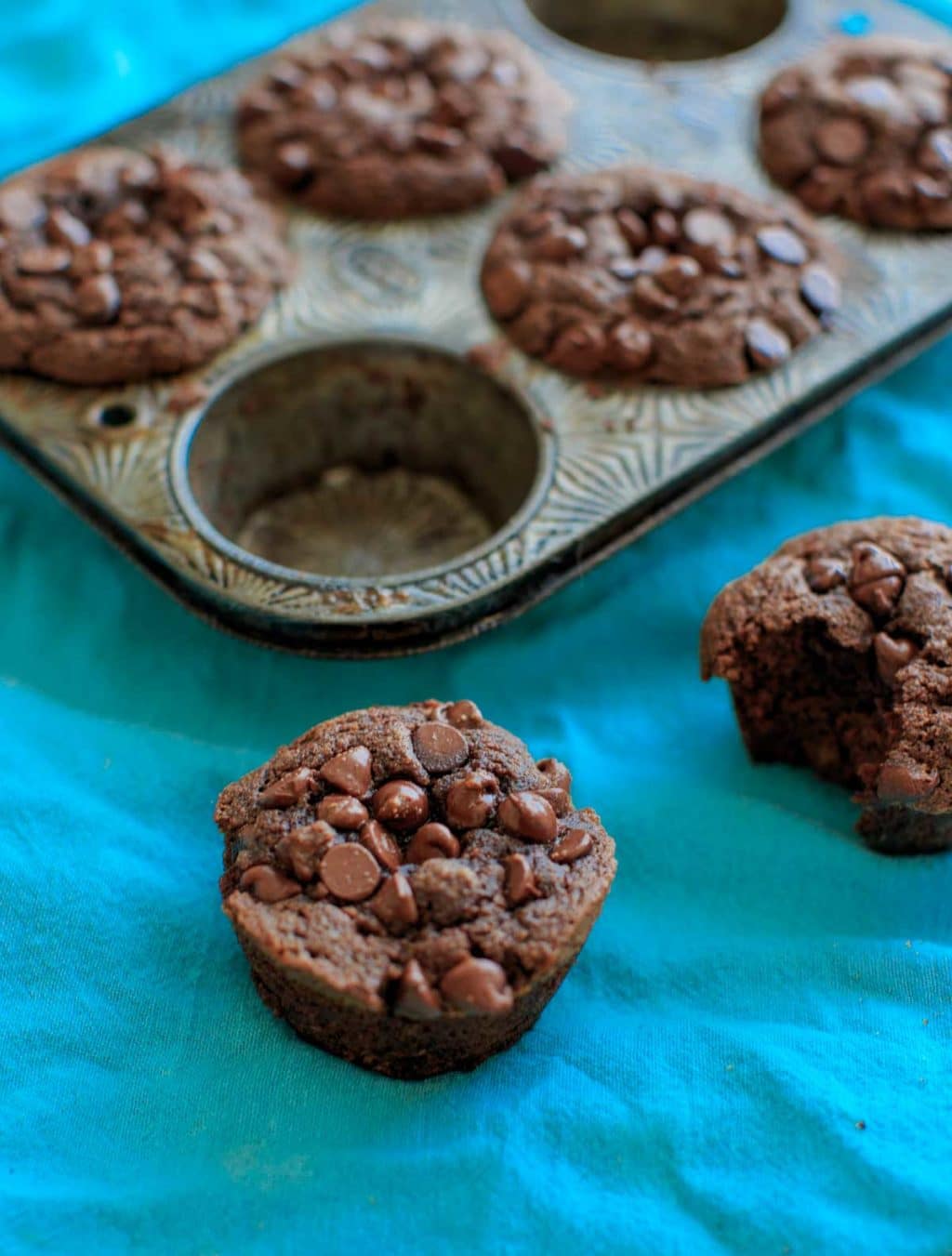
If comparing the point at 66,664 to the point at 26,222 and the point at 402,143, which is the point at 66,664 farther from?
the point at 402,143

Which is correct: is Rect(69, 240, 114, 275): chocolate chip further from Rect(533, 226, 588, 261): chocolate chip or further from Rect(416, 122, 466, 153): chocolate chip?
Rect(533, 226, 588, 261): chocolate chip

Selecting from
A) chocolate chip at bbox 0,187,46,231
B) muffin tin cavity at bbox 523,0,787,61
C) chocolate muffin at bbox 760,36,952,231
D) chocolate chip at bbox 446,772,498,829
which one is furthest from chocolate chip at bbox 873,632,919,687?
muffin tin cavity at bbox 523,0,787,61

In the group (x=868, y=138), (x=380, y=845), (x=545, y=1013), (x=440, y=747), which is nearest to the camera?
(x=380, y=845)

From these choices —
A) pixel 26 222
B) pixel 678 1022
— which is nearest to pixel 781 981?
pixel 678 1022

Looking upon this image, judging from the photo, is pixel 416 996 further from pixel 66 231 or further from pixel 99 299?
pixel 66 231

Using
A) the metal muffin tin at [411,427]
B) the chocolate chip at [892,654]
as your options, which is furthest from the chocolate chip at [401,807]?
the chocolate chip at [892,654]

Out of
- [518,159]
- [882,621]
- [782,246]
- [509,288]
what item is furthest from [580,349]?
[882,621]
